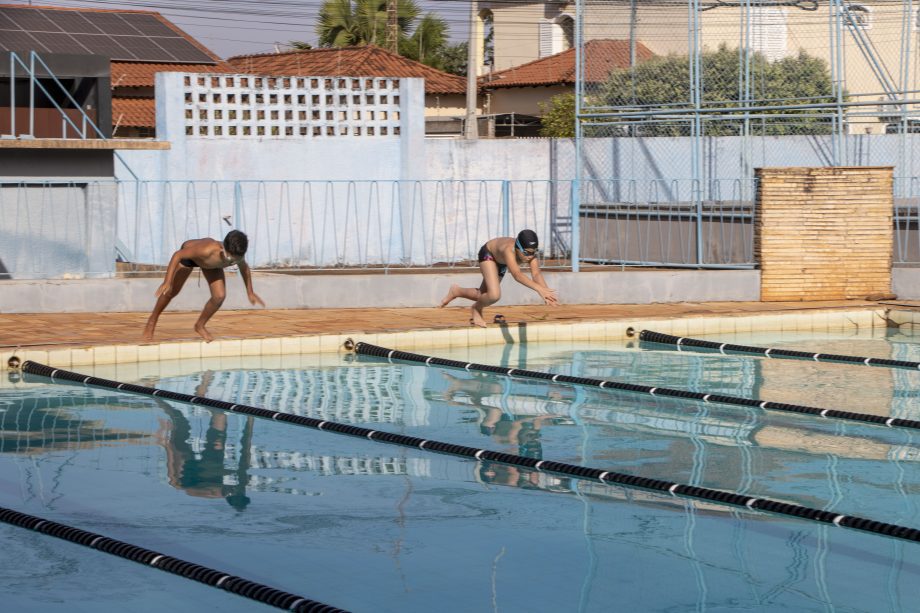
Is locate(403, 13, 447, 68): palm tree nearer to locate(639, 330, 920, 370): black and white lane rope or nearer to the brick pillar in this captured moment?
the brick pillar

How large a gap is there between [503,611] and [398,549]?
0.99 m

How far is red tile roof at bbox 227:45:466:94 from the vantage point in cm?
3209

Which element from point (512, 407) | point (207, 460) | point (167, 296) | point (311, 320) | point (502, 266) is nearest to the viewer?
point (207, 460)

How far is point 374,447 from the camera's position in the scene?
8.58m

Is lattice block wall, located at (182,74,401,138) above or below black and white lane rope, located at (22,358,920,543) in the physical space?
above

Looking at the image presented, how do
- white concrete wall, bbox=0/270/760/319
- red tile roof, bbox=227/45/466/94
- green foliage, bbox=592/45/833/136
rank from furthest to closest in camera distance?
red tile roof, bbox=227/45/466/94 → green foliage, bbox=592/45/833/136 → white concrete wall, bbox=0/270/760/319

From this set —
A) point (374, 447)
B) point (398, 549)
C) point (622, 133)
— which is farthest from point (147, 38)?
point (398, 549)

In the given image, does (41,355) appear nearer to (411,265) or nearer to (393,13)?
(411,265)

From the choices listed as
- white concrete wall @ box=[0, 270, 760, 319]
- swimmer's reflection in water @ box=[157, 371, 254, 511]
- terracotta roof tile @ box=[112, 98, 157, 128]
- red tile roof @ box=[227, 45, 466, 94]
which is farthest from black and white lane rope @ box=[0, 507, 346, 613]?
→ red tile roof @ box=[227, 45, 466, 94]

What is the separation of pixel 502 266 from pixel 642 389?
8.11 ft

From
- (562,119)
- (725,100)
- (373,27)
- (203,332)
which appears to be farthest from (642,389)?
(373,27)

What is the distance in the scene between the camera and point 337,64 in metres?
33.1

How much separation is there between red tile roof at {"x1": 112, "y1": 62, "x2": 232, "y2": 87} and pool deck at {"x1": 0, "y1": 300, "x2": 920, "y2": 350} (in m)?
17.5

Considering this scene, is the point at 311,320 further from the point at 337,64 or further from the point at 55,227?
the point at 337,64
